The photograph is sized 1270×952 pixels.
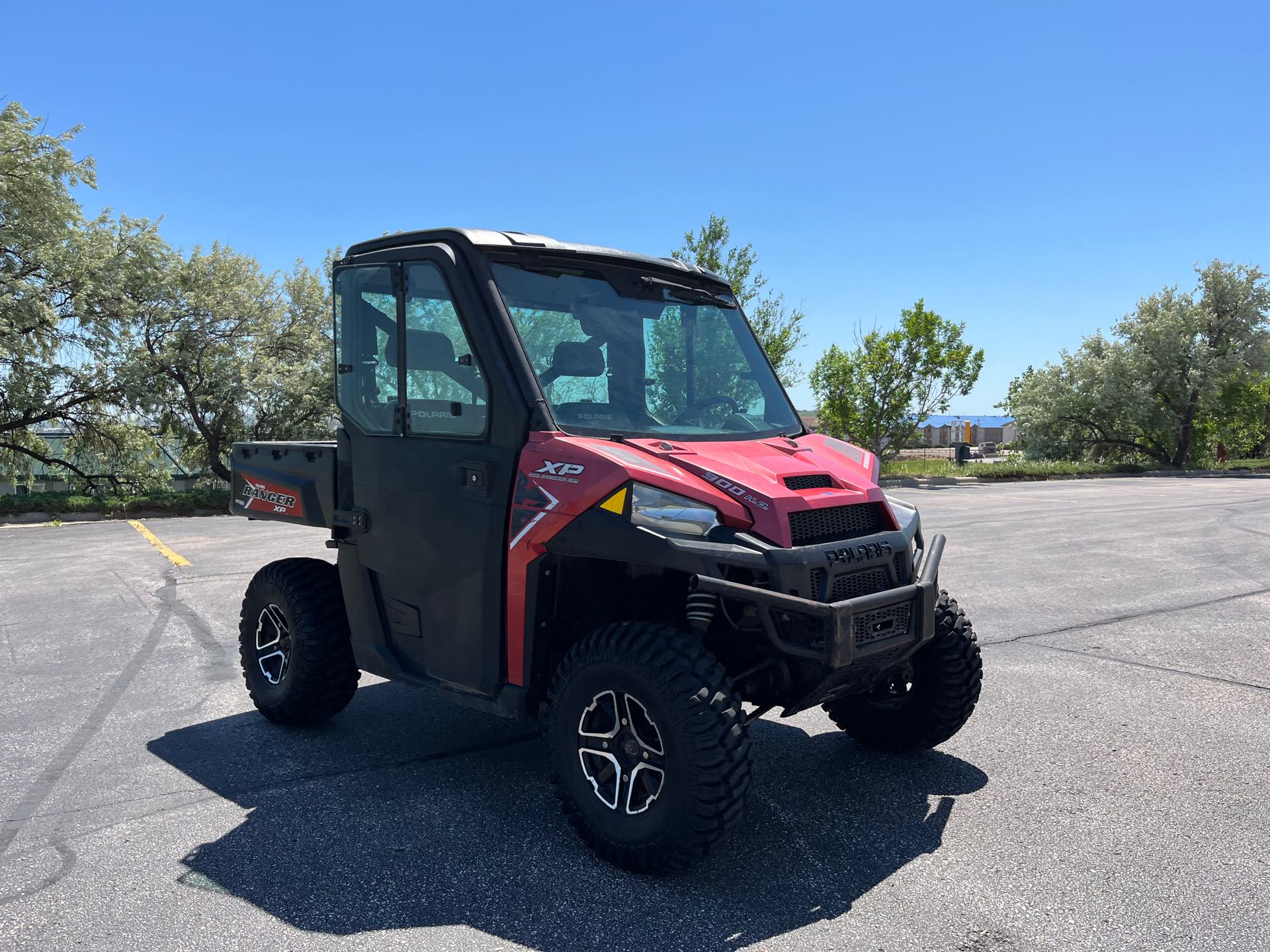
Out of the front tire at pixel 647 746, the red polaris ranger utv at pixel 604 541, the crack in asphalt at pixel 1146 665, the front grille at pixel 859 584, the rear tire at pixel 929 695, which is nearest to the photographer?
the front tire at pixel 647 746

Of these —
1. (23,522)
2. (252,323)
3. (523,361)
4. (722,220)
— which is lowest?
(23,522)

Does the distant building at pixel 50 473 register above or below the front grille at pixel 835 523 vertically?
below

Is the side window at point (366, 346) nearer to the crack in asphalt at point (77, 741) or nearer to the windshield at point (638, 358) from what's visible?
the windshield at point (638, 358)

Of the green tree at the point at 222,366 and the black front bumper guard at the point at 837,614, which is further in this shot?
the green tree at the point at 222,366

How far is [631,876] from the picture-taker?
3531 mm

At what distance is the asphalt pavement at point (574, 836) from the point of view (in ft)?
10.5

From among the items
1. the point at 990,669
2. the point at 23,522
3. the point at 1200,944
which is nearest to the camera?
the point at 1200,944

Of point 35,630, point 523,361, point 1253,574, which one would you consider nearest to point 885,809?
point 523,361

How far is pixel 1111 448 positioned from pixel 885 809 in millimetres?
45830

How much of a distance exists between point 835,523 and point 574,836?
5.42 feet

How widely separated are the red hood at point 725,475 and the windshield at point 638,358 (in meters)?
0.18

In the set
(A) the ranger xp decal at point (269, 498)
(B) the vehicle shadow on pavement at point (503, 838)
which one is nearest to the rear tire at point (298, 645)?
Result: (B) the vehicle shadow on pavement at point (503, 838)

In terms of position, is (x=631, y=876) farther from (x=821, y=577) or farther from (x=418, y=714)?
(x=418, y=714)

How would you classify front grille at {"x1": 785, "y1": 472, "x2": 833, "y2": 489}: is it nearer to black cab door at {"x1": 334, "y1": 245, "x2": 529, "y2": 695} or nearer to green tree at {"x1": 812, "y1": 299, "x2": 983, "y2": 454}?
black cab door at {"x1": 334, "y1": 245, "x2": 529, "y2": 695}
